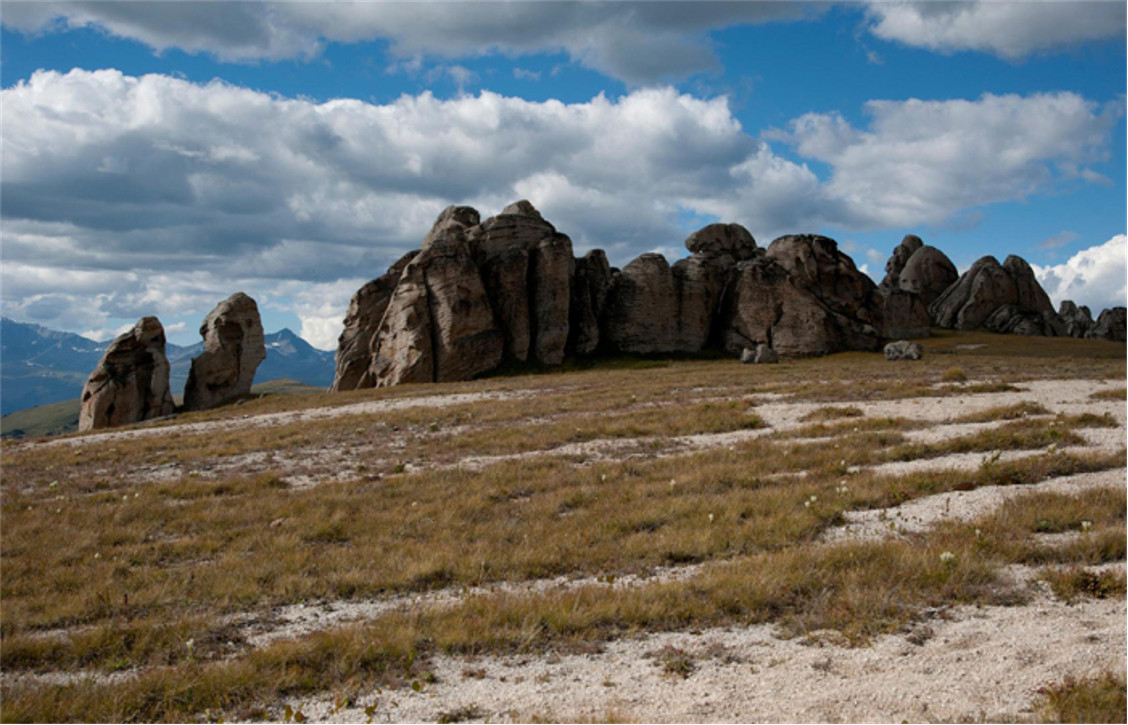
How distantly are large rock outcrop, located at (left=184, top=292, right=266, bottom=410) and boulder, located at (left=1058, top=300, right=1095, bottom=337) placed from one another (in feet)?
349

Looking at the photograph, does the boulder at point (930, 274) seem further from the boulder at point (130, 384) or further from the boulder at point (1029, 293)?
the boulder at point (130, 384)

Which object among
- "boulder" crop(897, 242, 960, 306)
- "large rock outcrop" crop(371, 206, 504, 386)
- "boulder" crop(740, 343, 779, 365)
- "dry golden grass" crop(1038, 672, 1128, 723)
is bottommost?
"dry golden grass" crop(1038, 672, 1128, 723)

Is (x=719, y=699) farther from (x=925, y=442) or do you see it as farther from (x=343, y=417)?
(x=343, y=417)

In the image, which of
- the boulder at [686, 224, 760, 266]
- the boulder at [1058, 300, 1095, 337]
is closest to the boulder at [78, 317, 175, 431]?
the boulder at [686, 224, 760, 266]

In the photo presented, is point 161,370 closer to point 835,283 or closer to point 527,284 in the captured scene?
point 527,284

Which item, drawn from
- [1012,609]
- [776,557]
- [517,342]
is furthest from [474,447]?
[517,342]

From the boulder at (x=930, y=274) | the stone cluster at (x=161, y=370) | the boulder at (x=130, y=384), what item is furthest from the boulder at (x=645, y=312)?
the boulder at (x=930, y=274)

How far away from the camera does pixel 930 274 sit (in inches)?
4427

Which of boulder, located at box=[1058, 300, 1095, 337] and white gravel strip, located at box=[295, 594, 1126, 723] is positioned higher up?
boulder, located at box=[1058, 300, 1095, 337]

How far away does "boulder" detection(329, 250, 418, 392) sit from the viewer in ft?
222

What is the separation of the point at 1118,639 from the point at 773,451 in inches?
442

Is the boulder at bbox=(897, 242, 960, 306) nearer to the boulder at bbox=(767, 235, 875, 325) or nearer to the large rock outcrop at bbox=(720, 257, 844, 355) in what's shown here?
the boulder at bbox=(767, 235, 875, 325)

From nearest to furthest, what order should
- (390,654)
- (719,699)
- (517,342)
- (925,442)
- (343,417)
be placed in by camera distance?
(719,699)
(390,654)
(925,442)
(343,417)
(517,342)

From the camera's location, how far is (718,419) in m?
25.1
